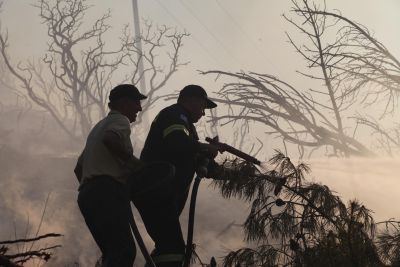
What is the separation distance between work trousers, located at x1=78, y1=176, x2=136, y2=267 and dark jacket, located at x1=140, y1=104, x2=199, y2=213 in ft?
1.58

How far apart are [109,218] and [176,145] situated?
2.22ft

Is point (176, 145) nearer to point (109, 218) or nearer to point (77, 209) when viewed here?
point (109, 218)

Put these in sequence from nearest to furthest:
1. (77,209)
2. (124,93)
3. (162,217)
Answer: (162,217)
(124,93)
(77,209)

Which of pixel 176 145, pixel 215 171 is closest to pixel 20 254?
pixel 176 145

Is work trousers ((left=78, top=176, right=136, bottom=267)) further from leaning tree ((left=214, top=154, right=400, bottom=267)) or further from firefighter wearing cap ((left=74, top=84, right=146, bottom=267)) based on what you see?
leaning tree ((left=214, top=154, right=400, bottom=267))

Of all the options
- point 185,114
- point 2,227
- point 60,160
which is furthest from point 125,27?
point 185,114

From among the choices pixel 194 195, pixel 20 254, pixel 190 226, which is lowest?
pixel 20 254

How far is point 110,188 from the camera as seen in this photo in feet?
9.36

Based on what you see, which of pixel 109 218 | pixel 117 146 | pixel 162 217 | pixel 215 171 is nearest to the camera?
pixel 109 218

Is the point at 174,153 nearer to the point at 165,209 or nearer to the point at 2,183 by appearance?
the point at 165,209

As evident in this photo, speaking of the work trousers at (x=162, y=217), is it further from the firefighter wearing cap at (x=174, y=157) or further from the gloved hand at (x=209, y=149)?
the gloved hand at (x=209, y=149)

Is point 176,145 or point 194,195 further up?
point 176,145

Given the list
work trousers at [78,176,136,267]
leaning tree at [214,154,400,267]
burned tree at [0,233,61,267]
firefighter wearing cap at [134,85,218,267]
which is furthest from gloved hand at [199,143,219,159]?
burned tree at [0,233,61,267]

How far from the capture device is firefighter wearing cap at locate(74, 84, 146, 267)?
2764 millimetres
